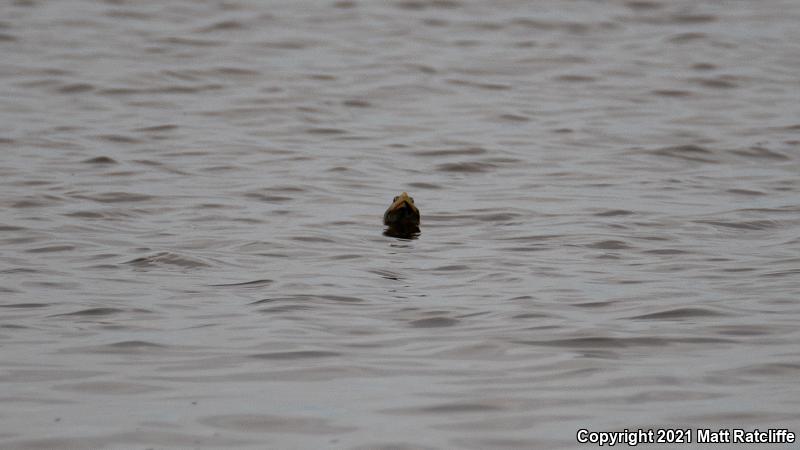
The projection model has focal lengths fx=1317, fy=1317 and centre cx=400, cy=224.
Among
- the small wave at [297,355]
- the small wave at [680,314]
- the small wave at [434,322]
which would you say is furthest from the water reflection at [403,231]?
the small wave at [297,355]

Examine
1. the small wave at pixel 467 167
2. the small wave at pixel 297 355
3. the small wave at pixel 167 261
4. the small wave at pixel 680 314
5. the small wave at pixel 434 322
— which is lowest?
the small wave at pixel 467 167

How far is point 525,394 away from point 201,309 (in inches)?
96.9

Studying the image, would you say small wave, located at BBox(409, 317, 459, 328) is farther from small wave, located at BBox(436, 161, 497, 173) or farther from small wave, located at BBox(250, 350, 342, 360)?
small wave, located at BBox(436, 161, 497, 173)

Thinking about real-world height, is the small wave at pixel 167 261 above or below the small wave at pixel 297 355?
below

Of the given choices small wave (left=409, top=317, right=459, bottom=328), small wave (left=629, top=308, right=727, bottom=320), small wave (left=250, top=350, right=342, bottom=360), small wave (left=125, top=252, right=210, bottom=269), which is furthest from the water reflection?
small wave (left=250, top=350, right=342, bottom=360)

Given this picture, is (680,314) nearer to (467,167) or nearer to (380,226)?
(380,226)

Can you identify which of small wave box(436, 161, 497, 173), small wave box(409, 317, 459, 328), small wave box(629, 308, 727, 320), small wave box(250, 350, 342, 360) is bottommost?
small wave box(436, 161, 497, 173)

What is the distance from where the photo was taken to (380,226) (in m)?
10.9

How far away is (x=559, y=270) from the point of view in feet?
30.1

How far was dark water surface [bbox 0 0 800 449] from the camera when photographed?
6230 millimetres

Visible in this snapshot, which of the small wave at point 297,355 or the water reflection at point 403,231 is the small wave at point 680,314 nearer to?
the small wave at point 297,355

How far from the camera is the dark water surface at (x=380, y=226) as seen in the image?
6.23 meters

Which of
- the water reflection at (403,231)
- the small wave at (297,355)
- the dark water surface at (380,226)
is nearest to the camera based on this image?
the dark water surface at (380,226)

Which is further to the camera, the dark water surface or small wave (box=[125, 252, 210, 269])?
small wave (box=[125, 252, 210, 269])
